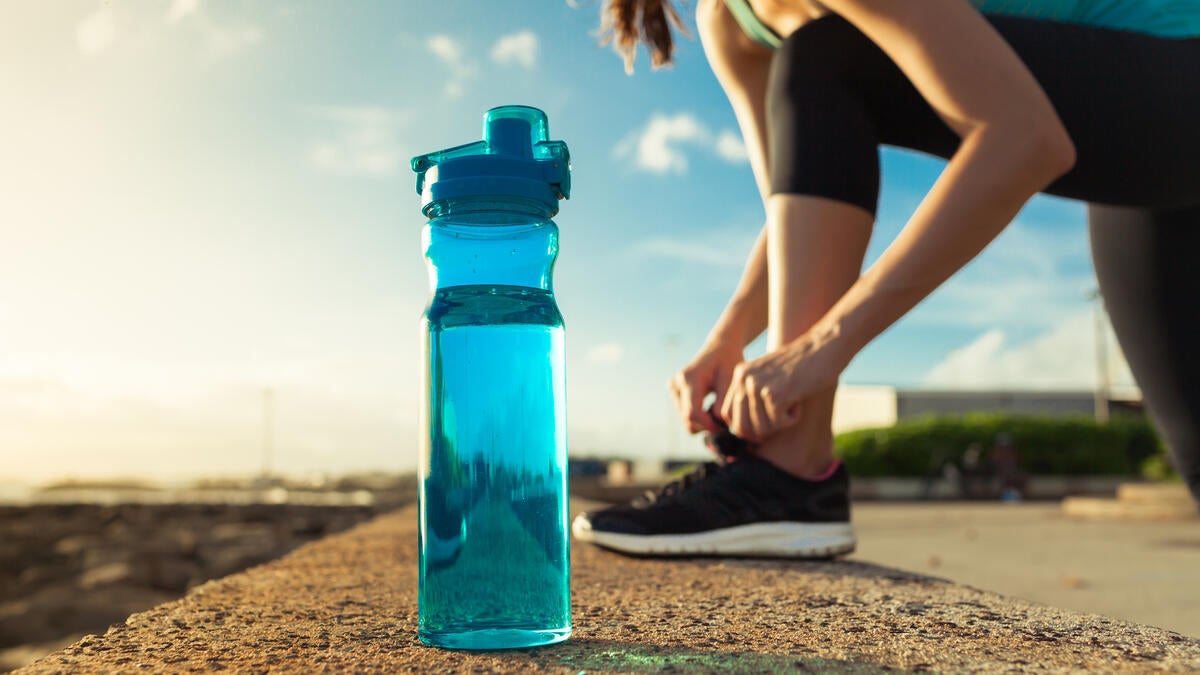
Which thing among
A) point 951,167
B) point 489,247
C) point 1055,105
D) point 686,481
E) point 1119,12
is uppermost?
point 1119,12

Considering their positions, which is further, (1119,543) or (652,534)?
(1119,543)

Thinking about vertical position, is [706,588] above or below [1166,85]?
below

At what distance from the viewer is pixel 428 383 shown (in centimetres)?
112

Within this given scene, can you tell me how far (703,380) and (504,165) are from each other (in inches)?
43.3

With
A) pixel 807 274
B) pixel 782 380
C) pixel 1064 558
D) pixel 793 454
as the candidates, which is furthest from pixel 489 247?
pixel 1064 558

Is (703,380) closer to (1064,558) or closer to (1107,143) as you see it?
(1107,143)

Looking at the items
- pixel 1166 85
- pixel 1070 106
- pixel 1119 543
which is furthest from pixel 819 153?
pixel 1119 543

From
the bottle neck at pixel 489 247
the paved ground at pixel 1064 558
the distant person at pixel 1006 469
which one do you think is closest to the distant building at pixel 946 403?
the distant person at pixel 1006 469

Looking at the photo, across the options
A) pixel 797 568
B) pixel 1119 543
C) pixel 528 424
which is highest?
pixel 528 424

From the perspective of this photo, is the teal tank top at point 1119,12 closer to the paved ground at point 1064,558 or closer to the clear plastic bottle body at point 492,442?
the clear plastic bottle body at point 492,442

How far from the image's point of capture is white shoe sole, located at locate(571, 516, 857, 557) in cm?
187

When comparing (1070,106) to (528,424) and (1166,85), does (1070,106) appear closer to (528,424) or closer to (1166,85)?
(1166,85)

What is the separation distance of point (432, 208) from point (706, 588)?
812 mm

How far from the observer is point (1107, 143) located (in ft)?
5.61
